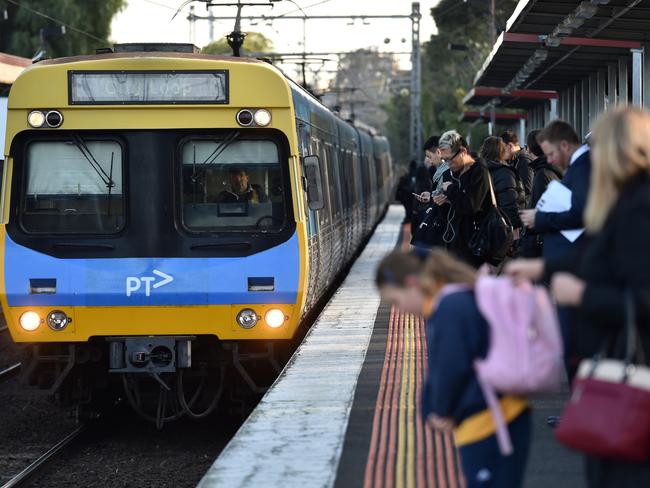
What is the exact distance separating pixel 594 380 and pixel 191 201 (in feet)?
21.6

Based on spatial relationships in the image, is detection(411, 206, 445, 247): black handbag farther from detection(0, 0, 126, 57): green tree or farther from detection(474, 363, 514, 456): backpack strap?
detection(0, 0, 126, 57): green tree

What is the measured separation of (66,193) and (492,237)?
10.5ft

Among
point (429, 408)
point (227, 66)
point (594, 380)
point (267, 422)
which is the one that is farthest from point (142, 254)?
point (594, 380)

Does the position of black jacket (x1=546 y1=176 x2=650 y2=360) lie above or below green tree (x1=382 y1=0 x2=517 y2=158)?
below

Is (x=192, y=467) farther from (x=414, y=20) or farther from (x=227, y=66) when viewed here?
(x=414, y=20)

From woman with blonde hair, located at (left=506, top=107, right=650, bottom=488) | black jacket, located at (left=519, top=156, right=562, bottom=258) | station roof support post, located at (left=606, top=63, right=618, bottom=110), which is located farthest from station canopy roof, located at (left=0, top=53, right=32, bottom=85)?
woman with blonde hair, located at (left=506, top=107, right=650, bottom=488)

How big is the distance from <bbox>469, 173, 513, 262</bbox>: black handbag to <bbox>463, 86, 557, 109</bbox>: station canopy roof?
52.6ft

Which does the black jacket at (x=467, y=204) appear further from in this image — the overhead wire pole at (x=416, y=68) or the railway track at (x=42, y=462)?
the overhead wire pole at (x=416, y=68)

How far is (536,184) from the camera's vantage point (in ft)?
28.1

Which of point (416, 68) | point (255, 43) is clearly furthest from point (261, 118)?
point (255, 43)

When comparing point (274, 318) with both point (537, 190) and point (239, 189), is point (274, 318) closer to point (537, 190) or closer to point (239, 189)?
point (239, 189)

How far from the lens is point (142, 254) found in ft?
33.7

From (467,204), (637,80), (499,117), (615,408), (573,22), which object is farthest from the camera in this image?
(499,117)

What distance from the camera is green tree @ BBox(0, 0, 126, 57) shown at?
52688 mm
